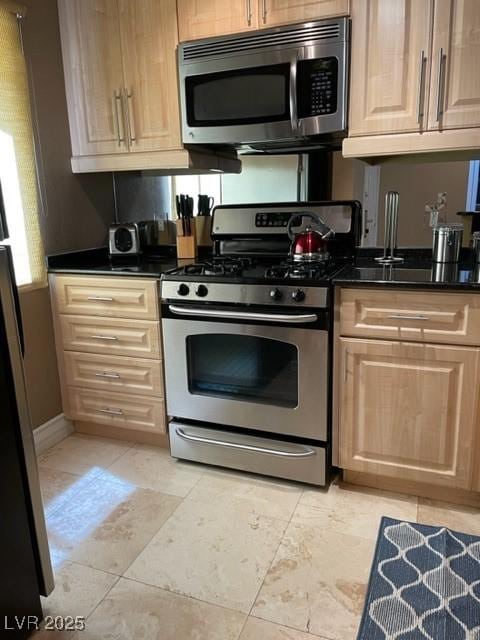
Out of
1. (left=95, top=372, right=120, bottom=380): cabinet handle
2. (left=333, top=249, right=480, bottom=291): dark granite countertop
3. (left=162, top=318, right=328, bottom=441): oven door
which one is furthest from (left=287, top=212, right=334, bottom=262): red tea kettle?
(left=95, top=372, right=120, bottom=380): cabinet handle

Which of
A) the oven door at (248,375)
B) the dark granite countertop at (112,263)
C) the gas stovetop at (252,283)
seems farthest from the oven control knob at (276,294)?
the dark granite countertop at (112,263)

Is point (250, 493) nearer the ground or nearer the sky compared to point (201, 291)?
nearer the ground

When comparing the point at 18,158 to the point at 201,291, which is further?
the point at 18,158

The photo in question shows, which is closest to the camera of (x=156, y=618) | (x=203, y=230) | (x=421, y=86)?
(x=156, y=618)

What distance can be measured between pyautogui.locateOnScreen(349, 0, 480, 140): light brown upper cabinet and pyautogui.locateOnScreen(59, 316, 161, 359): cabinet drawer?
4.31 ft

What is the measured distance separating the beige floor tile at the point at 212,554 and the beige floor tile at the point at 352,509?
5.8 inches

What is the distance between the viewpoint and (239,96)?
2182mm

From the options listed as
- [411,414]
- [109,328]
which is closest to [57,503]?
[109,328]

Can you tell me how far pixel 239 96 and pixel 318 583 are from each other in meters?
1.98

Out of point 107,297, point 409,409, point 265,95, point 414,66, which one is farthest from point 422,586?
point 265,95

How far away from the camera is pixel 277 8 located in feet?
6.57

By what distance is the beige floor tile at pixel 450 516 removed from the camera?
6.12 ft

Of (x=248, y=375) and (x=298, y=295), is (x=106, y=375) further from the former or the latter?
(x=298, y=295)

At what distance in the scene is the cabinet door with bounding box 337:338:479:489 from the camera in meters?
1.83
